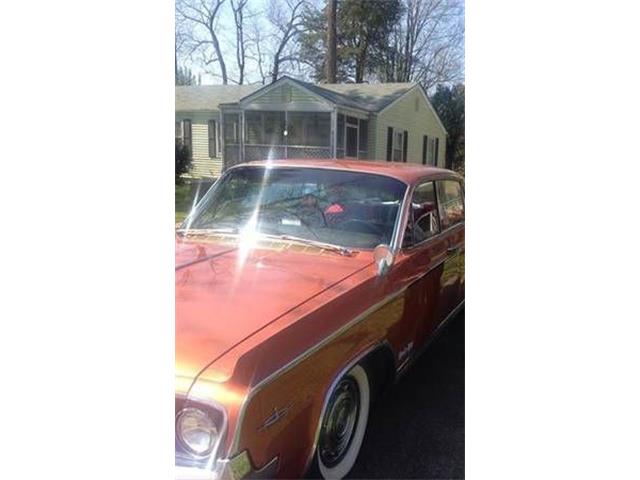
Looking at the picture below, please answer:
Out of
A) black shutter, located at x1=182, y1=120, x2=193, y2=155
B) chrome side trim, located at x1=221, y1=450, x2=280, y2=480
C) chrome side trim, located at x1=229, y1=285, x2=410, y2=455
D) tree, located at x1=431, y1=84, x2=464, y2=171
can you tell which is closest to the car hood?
chrome side trim, located at x1=229, y1=285, x2=410, y2=455

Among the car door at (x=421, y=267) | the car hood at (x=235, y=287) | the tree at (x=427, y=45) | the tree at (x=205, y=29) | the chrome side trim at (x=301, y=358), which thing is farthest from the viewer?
the car door at (x=421, y=267)

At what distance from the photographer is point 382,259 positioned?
5.35ft

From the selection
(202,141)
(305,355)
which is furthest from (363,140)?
(305,355)

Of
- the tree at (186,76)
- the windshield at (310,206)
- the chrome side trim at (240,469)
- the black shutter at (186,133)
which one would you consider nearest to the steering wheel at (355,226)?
the windshield at (310,206)

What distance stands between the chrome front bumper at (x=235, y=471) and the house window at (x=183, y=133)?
3.16 ft

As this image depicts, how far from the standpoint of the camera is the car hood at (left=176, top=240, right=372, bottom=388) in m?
1.26

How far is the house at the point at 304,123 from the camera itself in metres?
1.58

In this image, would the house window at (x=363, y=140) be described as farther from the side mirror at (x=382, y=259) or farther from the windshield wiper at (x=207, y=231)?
the windshield wiper at (x=207, y=231)

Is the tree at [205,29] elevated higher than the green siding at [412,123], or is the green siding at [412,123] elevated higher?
the tree at [205,29]

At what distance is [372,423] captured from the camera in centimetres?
156

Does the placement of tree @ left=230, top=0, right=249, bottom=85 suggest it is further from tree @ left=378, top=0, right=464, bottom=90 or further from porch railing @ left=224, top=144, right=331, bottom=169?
tree @ left=378, top=0, right=464, bottom=90

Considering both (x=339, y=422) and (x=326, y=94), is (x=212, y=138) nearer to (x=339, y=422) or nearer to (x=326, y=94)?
(x=326, y=94)
